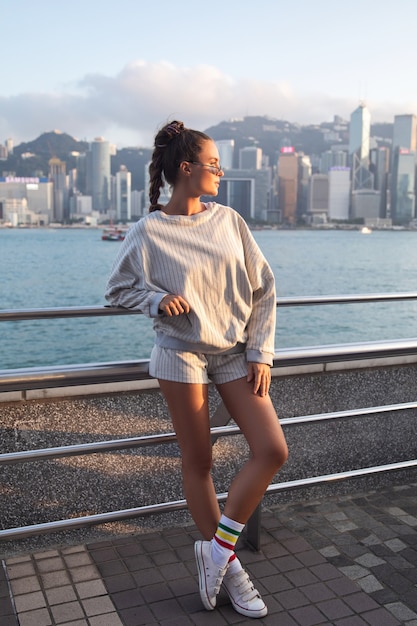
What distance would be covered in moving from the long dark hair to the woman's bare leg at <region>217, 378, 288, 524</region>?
0.69m

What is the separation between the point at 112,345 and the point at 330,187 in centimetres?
3877

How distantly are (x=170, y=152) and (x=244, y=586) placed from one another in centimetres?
145

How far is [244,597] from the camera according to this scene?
230cm

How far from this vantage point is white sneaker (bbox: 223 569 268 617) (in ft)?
7.48

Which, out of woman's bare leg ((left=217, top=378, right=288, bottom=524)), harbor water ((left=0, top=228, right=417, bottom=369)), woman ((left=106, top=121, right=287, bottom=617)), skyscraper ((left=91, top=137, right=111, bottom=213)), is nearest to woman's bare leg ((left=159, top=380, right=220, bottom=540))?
woman ((left=106, top=121, right=287, bottom=617))

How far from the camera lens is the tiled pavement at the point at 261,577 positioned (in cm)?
229

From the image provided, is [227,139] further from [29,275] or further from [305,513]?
[305,513]

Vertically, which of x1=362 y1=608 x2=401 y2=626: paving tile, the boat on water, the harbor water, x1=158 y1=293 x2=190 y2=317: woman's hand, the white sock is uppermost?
x1=158 y1=293 x2=190 y2=317: woman's hand

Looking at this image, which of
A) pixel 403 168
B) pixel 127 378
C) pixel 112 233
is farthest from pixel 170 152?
pixel 403 168

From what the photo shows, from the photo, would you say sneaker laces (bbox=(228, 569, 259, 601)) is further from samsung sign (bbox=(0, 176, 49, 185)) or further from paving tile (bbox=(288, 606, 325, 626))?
samsung sign (bbox=(0, 176, 49, 185))

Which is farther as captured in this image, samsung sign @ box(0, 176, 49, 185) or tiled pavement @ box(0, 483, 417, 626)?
samsung sign @ box(0, 176, 49, 185)

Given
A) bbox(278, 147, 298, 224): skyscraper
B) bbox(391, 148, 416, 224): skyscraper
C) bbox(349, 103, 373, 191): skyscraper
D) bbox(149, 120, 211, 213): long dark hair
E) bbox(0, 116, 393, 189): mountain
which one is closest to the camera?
bbox(149, 120, 211, 213): long dark hair

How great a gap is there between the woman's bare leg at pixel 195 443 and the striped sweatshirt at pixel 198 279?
0.15 metres

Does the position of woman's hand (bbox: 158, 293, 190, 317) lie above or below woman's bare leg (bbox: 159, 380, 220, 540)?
above
